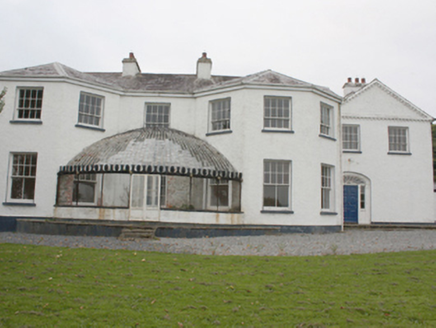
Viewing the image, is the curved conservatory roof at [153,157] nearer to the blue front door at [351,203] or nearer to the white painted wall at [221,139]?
the white painted wall at [221,139]

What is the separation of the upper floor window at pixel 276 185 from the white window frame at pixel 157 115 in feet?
18.7

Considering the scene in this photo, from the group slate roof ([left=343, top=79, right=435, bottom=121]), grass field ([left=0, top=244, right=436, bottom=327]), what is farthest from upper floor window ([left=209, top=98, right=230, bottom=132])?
grass field ([left=0, top=244, right=436, bottom=327])

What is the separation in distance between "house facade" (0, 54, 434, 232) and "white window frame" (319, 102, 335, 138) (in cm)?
6

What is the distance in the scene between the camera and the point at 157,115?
2123 cm

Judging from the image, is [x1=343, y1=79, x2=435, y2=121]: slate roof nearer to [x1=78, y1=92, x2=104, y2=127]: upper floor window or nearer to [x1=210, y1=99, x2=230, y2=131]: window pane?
[x1=210, y1=99, x2=230, y2=131]: window pane

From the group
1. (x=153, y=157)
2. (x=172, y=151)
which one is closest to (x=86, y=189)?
(x=153, y=157)

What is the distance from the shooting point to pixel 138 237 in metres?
14.5

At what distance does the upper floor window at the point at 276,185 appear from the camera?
1859cm

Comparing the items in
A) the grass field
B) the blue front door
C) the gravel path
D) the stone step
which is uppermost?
the blue front door

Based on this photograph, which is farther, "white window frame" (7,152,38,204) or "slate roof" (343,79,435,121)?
"slate roof" (343,79,435,121)

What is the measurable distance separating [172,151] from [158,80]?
692 centimetres

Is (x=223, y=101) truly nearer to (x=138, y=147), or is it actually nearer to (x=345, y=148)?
(x=138, y=147)

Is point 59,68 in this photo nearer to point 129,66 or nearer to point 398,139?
point 129,66

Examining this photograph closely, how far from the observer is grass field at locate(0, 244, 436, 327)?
18.9ft
